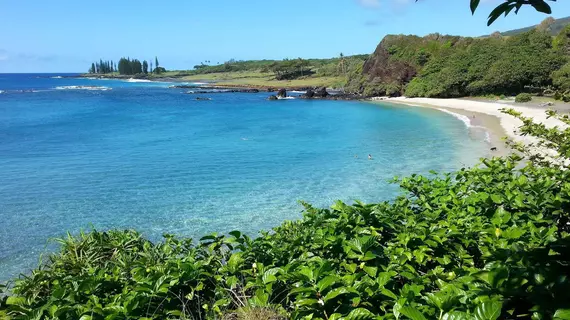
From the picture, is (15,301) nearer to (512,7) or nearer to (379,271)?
(379,271)

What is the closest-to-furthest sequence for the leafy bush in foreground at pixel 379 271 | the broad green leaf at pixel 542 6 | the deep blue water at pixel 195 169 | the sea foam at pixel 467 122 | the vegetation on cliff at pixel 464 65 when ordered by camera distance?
the broad green leaf at pixel 542 6 < the leafy bush in foreground at pixel 379 271 < the deep blue water at pixel 195 169 < the sea foam at pixel 467 122 < the vegetation on cliff at pixel 464 65

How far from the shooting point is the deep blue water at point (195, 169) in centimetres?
1335

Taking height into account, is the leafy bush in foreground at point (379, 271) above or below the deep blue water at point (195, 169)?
above

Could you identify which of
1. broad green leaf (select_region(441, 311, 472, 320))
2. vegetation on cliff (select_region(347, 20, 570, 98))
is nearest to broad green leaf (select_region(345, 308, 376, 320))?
broad green leaf (select_region(441, 311, 472, 320))

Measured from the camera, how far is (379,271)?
10.5ft

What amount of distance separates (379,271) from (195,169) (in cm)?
1875

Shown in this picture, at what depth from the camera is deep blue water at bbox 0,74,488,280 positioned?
13.4m

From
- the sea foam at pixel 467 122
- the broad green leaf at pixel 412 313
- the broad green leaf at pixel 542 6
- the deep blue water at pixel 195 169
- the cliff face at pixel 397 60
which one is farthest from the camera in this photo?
the cliff face at pixel 397 60

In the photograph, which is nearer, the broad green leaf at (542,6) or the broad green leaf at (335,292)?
the broad green leaf at (542,6)

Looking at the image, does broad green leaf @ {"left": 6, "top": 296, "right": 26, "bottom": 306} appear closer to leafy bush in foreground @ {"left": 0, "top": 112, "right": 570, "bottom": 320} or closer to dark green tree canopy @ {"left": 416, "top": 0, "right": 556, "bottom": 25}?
leafy bush in foreground @ {"left": 0, "top": 112, "right": 570, "bottom": 320}

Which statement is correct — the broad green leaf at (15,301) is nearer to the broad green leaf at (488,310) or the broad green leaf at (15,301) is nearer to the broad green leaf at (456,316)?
the broad green leaf at (456,316)

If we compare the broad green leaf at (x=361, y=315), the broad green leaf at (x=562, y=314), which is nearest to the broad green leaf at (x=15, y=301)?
the broad green leaf at (x=361, y=315)

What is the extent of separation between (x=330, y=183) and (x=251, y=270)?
14.4m

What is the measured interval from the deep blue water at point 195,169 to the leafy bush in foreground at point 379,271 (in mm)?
8076
